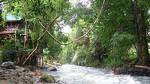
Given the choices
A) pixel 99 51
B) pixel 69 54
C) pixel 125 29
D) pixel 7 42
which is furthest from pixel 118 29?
pixel 69 54

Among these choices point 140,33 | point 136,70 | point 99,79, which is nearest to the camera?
point 99,79

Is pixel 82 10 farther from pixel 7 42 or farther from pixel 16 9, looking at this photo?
pixel 16 9

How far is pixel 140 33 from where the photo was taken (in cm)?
1930

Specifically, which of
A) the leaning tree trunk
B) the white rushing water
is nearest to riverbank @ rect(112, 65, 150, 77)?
the leaning tree trunk

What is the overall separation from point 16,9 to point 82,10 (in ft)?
37.8

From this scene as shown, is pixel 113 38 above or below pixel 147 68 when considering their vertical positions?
above

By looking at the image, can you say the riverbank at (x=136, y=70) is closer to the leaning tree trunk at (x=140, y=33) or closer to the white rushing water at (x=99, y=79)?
the leaning tree trunk at (x=140, y=33)

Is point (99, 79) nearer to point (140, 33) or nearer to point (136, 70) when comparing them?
point (136, 70)

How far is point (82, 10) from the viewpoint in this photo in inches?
945

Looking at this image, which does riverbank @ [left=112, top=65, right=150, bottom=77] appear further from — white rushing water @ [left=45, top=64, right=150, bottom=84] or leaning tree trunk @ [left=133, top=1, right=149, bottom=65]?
white rushing water @ [left=45, top=64, right=150, bottom=84]

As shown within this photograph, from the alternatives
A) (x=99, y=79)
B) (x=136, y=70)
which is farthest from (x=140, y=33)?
(x=99, y=79)

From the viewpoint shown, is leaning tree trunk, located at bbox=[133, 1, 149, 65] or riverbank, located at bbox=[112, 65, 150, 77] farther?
leaning tree trunk, located at bbox=[133, 1, 149, 65]

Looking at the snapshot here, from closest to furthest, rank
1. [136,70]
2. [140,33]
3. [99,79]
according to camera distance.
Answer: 1. [99,79]
2. [136,70]
3. [140,33]

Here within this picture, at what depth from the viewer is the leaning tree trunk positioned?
18719 mm
